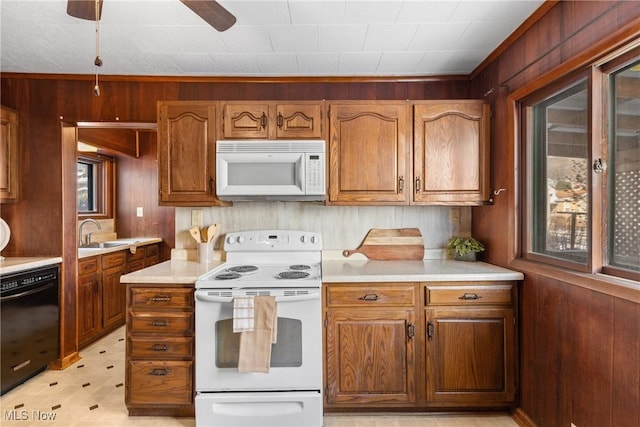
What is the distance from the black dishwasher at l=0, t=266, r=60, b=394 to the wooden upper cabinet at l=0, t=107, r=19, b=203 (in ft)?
2.18

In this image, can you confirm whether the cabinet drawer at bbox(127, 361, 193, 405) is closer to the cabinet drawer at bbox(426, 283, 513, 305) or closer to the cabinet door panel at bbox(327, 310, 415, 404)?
the cabinet door panel at bbox(327, 310, 415, 404)

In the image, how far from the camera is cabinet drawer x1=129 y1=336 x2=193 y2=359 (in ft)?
6.73

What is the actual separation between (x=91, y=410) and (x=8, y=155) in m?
2.03

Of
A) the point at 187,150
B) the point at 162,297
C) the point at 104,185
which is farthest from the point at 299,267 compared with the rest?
the point at 104,185

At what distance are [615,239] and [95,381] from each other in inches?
134

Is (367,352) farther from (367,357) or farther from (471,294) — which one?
(471,294)

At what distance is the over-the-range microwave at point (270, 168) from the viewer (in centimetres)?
233

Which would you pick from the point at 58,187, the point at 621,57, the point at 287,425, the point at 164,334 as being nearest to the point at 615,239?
the point at 621,57

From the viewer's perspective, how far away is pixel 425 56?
2391 mm

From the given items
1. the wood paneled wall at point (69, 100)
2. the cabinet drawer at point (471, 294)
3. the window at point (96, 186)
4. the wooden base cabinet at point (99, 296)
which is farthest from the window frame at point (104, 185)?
the cabinet drawer at point (471, 294)

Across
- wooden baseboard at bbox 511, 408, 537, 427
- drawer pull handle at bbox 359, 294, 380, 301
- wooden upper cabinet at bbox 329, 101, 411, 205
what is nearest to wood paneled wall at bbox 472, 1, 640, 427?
wooden baseboard at bbox 511, 408, 537, 427

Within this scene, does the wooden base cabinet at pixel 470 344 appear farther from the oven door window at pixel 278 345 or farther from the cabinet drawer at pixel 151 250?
the cabinet drawer at pixel 151 250

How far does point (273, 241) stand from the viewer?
261 centimetres

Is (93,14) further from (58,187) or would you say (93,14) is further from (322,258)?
(322,258)
